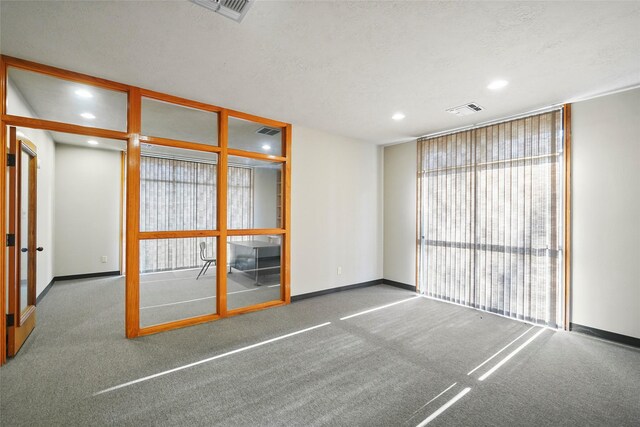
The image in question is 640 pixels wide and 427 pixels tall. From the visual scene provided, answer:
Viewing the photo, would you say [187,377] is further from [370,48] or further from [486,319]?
[486,319]

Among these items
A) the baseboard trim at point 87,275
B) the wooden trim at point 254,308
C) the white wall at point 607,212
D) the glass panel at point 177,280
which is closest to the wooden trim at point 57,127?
the glass panel at point 177,280

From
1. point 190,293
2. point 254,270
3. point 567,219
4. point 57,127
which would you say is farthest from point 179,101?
point 567,219

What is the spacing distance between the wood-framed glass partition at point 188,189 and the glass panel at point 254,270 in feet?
0.06

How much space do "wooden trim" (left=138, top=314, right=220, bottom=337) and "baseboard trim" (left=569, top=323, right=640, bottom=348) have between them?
437 centimetres

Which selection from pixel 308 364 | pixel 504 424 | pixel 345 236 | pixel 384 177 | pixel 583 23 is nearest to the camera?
pixel 504 424

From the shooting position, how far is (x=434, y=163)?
471 centimetres

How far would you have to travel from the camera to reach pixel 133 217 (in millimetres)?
3105

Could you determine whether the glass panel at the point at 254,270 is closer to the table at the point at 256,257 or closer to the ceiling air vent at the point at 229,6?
the table at the point at 256,257

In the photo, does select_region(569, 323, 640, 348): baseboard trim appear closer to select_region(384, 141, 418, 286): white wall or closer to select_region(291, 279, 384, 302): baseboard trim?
select_region(384, 141, 418, 286): white wall

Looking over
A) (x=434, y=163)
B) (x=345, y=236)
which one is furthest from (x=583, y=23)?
(x=345, y=236)

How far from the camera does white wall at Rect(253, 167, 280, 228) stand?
164 inches

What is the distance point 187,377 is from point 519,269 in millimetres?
4040

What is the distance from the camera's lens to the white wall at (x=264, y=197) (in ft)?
13.7

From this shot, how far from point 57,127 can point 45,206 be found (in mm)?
2868
